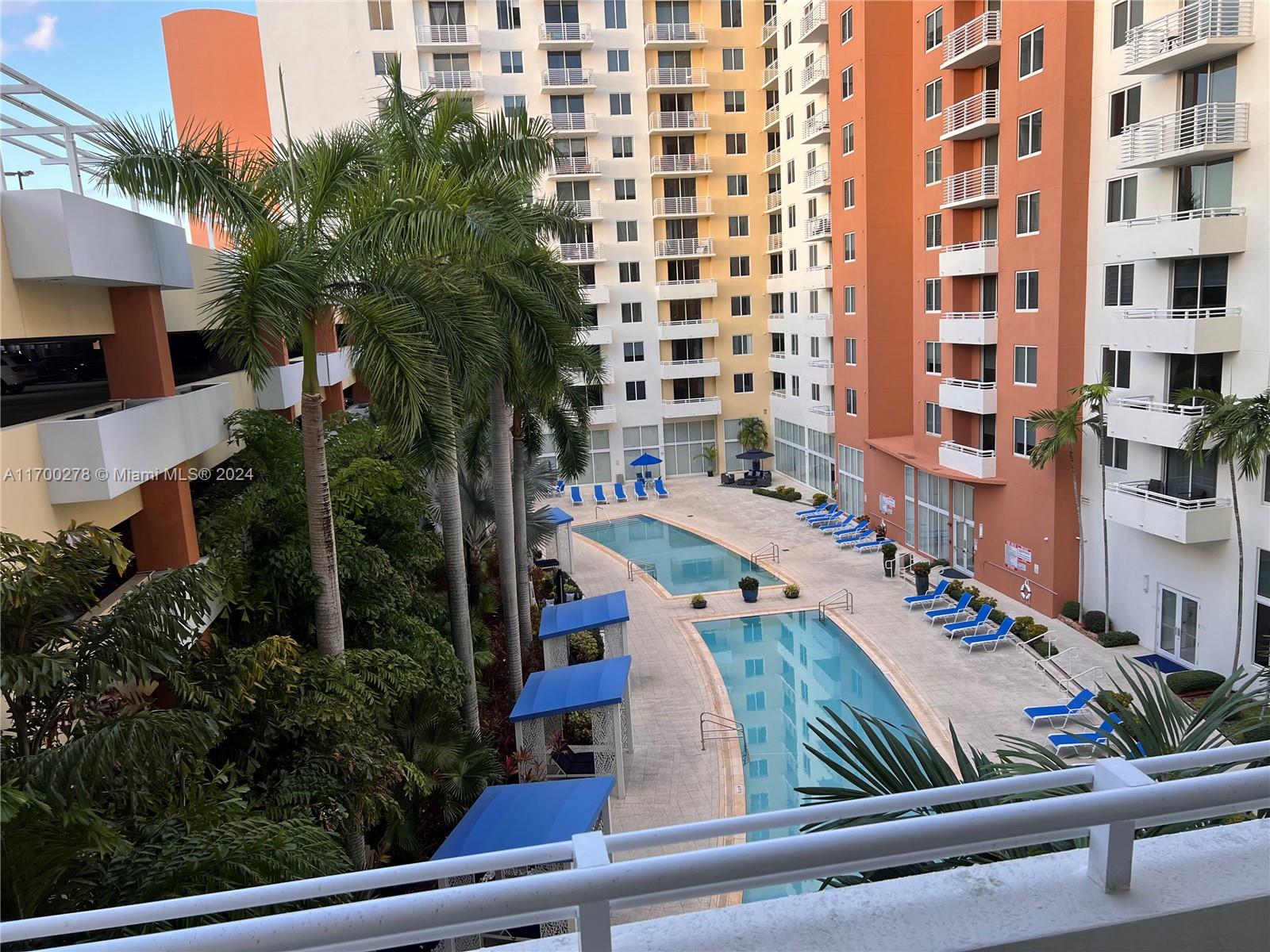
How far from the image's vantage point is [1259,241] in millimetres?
17141

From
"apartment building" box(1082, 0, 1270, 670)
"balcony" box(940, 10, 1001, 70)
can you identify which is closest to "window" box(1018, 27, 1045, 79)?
"balcony" box(940, 10, 1001, 70)

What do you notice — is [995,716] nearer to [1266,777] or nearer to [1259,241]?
[1259,241]

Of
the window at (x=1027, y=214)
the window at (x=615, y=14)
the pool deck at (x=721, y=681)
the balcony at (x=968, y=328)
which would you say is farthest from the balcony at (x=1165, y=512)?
the window at (x=615, y=14)

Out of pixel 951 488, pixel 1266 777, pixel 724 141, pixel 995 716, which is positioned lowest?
pixel 995 716

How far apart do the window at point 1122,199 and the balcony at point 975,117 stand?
14.9 feet

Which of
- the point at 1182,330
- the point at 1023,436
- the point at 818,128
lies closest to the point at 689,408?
the point at 818,128

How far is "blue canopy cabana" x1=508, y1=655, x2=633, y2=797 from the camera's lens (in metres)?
14.8

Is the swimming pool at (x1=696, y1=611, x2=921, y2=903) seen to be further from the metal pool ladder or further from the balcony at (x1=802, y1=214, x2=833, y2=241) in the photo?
the balcony at (x1=802, y1=214, x2=833, y2=241)

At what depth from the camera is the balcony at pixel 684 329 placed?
44.2m

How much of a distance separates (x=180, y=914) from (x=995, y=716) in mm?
18362

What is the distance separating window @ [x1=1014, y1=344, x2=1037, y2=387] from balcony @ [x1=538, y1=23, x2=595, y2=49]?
27.0 meters

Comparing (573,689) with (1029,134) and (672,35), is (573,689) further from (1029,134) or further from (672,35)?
(672,35)

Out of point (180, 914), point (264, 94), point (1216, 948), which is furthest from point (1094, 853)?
point (264, 94)

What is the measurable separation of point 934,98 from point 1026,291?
8.28 meters
